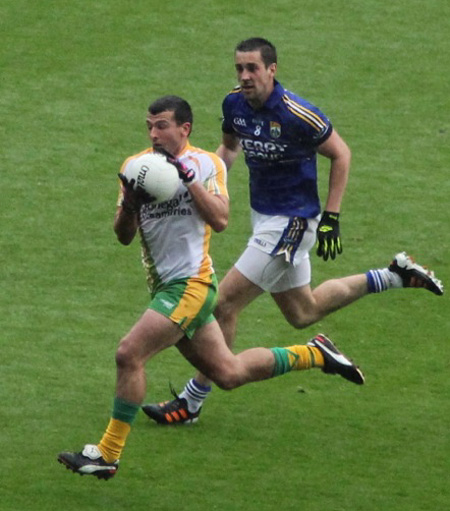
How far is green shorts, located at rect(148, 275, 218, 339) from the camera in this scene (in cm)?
941

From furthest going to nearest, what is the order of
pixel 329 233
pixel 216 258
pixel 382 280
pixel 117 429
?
1. pixel 216 258
2. pixel 382 280
3. pixel 329 233
4. pixel 117 429

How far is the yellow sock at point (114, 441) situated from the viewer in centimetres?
933

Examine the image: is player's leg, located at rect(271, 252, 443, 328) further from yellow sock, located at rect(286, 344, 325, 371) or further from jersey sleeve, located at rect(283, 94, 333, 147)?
jersey sleeve, located at rect(283, 94, 333, 147)

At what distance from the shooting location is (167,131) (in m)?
9.48

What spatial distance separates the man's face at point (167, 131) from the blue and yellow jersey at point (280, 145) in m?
1.09

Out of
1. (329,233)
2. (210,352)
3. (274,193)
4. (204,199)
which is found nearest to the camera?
(204,199)

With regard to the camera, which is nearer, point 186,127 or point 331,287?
point 186,127

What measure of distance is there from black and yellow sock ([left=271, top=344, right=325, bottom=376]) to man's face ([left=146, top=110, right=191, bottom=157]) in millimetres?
1491

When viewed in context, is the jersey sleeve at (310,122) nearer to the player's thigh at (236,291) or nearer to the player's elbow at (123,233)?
the player's thigh at (236,291)

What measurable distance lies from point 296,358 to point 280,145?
1383 mm

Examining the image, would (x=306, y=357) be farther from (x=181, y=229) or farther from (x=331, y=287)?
(x=181, y=229)

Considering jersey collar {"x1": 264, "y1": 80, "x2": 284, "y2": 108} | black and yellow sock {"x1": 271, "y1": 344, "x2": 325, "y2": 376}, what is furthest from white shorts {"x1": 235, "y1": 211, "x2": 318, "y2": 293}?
jersey collar {"x1": 264, "y1": 80, "x2": 284, "y2": 108}

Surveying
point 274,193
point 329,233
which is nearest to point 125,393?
point 329,233

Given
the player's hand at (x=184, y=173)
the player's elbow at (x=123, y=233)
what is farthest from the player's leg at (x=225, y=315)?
the player's hand at (x=184, y=173)
